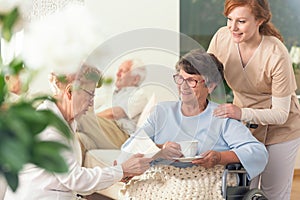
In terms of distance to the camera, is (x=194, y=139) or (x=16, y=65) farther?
(x=194, y=139)

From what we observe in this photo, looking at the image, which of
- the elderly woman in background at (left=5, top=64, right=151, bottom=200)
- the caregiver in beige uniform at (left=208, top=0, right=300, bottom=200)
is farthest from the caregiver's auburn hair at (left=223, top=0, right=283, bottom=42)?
the elderly woman in background at (left=5, top=64, right=151, bottom=200)

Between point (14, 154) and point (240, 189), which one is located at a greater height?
point (14, 154)

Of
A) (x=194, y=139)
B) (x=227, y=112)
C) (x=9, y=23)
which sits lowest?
(x=194, y=139)

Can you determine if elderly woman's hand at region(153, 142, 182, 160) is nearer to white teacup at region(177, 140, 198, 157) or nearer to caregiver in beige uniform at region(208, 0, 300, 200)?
white teacup at region(177, 140, 198, 157)

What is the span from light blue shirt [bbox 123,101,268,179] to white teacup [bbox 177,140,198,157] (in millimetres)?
23

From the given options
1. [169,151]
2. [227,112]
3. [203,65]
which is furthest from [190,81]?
[169,151]

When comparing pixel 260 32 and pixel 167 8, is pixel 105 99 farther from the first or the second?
pixel 167 8

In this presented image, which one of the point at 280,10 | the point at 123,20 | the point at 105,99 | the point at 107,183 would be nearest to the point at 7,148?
the point at 107,183

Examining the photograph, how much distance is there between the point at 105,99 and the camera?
2.65 metres

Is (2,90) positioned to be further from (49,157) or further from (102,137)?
(102,137)

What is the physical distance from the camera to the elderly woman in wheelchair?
2.64 meters

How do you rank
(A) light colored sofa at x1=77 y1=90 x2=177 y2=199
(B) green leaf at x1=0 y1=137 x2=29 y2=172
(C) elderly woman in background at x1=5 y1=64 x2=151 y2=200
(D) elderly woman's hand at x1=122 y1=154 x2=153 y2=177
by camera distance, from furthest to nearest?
(A) light colored sofa at x1=77 y1=90 x2=177 y2=199
(D) elderly woman's hand at x1=122 y1=154 x2=153 y2=177
(C) elderly woman in background at x1=5 y1=64 x2=151 y2=200
(B) green leaf at x1=0 y1=137 x2=29 y2=172

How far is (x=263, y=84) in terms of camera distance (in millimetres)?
2885

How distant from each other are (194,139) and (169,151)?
0.46 feet
